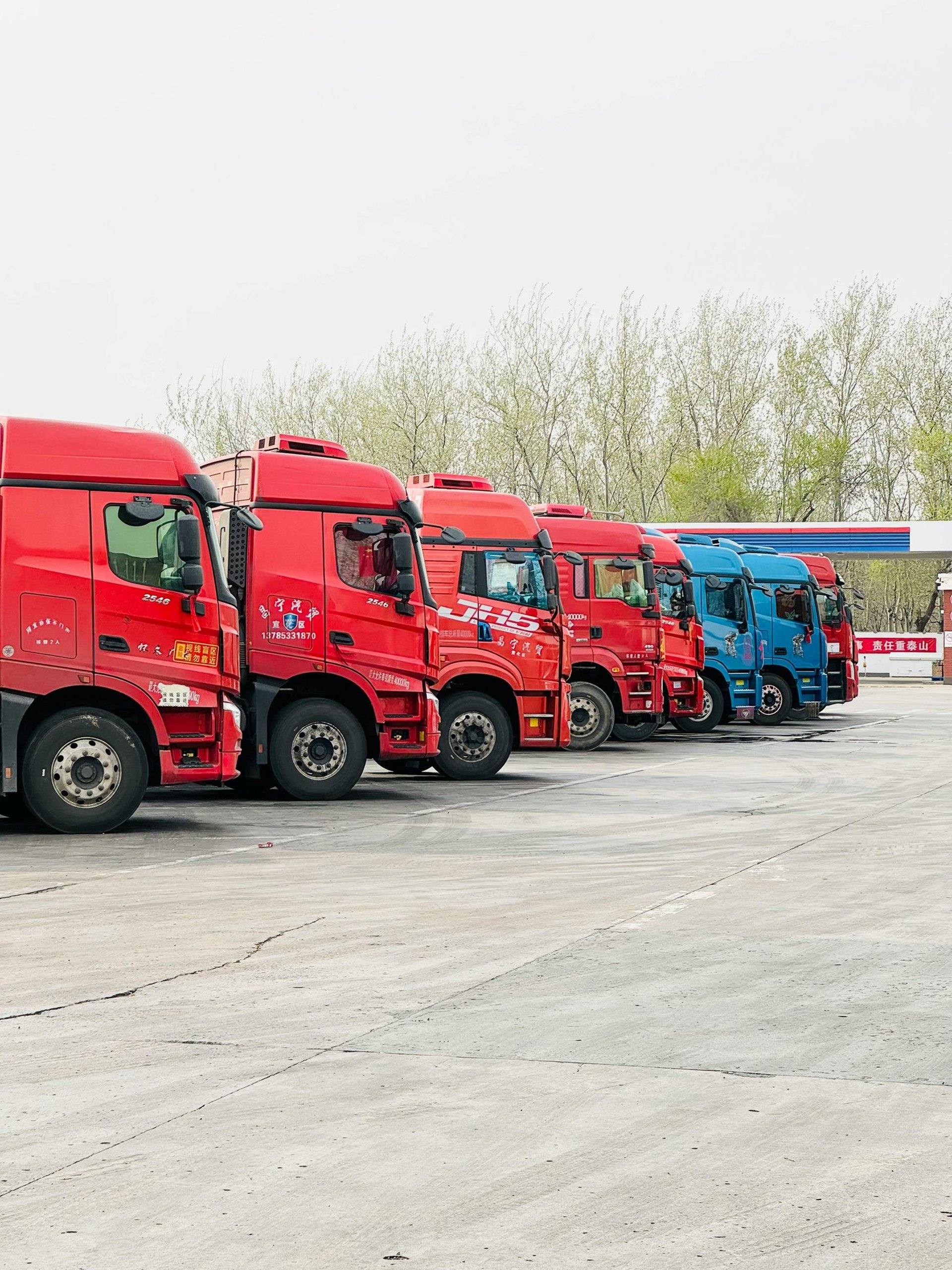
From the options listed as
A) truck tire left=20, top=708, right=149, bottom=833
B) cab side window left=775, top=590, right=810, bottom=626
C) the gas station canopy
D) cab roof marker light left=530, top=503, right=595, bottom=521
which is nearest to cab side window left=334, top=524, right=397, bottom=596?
truck tire left=20, top=708, right=149, bottom=833

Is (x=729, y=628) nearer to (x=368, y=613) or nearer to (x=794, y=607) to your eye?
(x=794, y=607)

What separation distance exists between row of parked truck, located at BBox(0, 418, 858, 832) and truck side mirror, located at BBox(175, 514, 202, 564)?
0.05 feet

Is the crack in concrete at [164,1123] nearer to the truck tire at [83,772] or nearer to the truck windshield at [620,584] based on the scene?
the truck tire at [83,772]

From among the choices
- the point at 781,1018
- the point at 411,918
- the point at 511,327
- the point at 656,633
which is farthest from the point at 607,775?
the point at 511,327

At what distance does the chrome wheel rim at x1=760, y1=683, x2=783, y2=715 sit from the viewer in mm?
30203

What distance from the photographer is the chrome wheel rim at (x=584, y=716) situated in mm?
22844

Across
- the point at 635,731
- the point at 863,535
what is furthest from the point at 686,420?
the point at 635,731

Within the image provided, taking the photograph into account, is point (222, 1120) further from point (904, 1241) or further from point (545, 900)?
point (545, 900)

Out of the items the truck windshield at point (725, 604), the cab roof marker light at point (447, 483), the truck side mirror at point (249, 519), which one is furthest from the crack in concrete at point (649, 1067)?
the truck windshield at point (725, 604)

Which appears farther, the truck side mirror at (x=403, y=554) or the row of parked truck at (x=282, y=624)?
the truck side mirror at (x=403, y=554)

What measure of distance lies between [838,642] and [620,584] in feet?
33.0

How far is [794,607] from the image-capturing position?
98.0 ft

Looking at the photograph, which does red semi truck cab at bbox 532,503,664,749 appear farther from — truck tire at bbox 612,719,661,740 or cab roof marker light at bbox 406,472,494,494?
cab roof marker light at bbox 406,472,494,494

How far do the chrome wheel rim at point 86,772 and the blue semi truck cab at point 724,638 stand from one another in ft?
53.3
